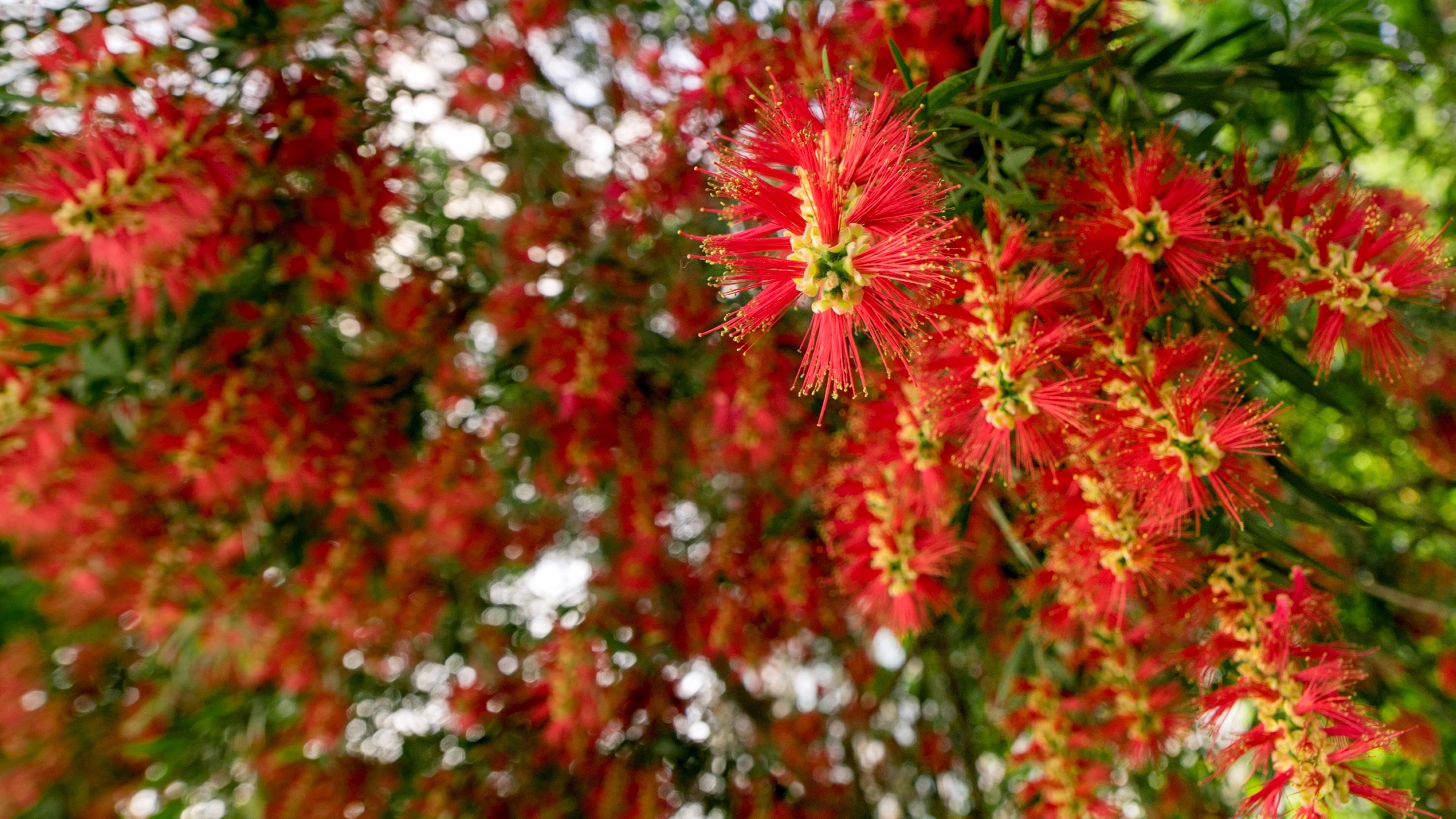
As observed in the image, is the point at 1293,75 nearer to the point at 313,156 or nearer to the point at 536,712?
the point at 313,156

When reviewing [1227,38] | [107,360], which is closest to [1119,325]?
[1227,38]

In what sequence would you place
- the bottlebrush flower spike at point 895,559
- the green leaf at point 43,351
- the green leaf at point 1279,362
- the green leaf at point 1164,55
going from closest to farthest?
the green leaf at point 1279,362 < the green leaf at point 1164,55 < the bottlebrush flower spike at point 895,559 < the green leaf at point 43,351

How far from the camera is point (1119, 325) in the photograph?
1015mm

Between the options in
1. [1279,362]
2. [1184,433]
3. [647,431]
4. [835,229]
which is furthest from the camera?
[647,431]

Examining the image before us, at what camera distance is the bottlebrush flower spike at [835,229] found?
792mm

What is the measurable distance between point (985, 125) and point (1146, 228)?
26 centimetres

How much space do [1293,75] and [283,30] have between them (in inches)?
86.8

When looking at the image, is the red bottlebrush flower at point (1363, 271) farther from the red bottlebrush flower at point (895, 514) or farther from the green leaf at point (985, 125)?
the red bottlebrush flower at point (895, 514)

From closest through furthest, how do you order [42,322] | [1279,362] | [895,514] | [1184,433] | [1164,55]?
[1184,433], [1279,362], [1164,55], [895,514], [42,322]

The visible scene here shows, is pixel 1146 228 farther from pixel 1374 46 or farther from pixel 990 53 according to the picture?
pixel 1374 46

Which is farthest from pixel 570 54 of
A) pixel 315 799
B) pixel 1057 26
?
pixel 315 799

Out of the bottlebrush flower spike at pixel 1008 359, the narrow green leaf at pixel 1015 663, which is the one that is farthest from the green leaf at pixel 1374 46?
the narrow green leaf at pixel 1015 663

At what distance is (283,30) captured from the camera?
1.86 m

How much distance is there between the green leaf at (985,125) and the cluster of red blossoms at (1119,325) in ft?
0.21
